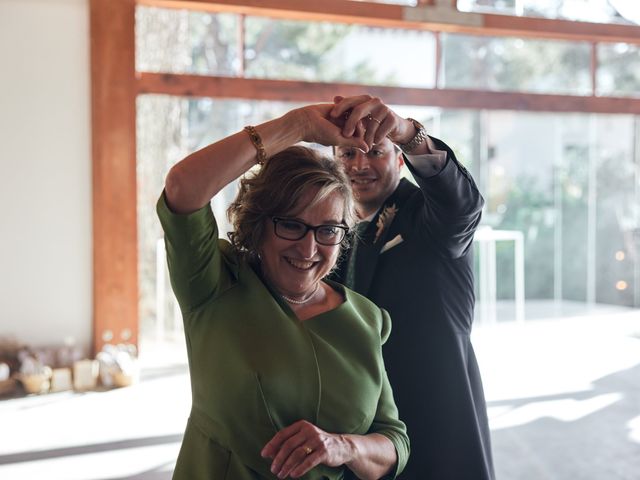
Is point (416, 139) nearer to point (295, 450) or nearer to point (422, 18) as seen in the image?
point (295, 450)

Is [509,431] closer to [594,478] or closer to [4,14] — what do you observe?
[594,478]

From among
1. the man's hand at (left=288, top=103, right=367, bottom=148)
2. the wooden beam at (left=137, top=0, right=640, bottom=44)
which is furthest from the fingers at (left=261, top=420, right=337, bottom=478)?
the wooden beam at (left=137, top=0, right=640, bottom=44)

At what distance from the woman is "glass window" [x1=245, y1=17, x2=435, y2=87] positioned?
14.6 feet

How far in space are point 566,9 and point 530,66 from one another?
1.96 ft

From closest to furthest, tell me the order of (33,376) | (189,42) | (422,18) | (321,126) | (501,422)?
(321,126) → (501,422) → (33,376) → (189,42) → (422,18)

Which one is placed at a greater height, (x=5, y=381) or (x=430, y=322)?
(x=430, y=322)

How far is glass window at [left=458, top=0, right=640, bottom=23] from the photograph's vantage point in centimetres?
581

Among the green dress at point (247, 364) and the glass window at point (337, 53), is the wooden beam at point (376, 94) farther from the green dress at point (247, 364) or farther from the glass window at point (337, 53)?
the green dress at point (247, 364)

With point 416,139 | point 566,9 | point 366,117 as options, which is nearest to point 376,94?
point 566,9

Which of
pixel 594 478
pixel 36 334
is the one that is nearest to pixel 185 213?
pixel 594 478

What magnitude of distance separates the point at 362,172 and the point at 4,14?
405 centimetres

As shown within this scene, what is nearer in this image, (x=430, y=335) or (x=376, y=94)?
(x=430, y=335)

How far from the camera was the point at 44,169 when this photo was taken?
4.88 meters

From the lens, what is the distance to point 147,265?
18.0 ft
